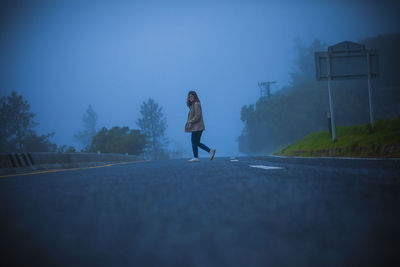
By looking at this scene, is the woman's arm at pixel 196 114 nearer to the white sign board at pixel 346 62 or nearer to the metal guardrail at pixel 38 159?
the metal guardrail at pixel 38 159

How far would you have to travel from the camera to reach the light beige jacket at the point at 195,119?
12.0m

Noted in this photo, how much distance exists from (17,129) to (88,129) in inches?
1377

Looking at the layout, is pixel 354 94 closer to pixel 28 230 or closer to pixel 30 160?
pixel 30 160

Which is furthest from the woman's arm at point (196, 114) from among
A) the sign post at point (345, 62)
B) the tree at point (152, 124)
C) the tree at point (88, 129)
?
the tree at point (88, 129)

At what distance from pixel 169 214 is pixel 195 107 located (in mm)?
10150

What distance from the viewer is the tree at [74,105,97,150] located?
98875mm

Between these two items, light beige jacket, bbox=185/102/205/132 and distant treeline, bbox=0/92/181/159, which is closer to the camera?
light beige jacket, bbox=185/102/205/132

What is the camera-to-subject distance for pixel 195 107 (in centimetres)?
1195

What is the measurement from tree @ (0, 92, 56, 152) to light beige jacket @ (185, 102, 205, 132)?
56535 millimetres

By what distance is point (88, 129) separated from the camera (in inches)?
3969

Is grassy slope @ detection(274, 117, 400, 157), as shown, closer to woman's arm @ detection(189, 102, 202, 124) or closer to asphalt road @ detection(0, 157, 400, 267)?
woman's arm @ detection(189, 102, 202, 124)

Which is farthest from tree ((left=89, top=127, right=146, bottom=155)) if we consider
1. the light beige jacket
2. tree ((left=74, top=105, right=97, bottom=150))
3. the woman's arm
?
the woman's arm

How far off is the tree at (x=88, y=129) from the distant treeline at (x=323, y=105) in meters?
52.7

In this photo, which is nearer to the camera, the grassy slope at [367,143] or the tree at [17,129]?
the grassy slope at [367,143]
